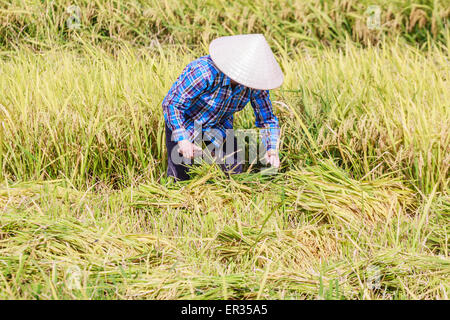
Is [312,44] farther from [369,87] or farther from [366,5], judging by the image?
[369,87]

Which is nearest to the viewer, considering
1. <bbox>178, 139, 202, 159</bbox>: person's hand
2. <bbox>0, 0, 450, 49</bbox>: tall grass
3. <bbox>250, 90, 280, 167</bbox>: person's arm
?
<bbox>178, 139, 202, 159</bbox>: person's hand

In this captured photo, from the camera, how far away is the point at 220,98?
1954 millimetres

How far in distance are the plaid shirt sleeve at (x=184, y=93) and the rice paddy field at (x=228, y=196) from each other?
0.22m

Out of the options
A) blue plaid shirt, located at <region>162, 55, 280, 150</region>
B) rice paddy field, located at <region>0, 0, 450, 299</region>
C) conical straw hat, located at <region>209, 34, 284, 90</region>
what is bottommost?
rice paddy field, located at <region>0, 0, 450, 299</region>

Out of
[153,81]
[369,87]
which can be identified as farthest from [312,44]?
[153,81]

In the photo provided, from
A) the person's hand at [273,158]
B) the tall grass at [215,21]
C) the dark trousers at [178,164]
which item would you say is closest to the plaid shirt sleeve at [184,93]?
the dark trousers at [178,164]

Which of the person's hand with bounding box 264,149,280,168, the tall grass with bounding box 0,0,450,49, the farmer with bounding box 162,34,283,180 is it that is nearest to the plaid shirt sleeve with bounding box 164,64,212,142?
the farmer with bounding box 162,34,283,180

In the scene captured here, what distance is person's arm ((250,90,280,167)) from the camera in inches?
78.7

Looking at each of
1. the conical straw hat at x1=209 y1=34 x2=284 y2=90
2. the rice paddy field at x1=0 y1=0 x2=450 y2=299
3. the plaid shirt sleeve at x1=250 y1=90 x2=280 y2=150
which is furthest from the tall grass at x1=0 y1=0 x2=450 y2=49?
the conical straw hat at x1=209 y1=34 x2=284 y2=90

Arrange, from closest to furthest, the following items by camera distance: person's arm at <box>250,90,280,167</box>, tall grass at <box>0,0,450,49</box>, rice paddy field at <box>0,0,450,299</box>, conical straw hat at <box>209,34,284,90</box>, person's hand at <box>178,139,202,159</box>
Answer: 1. rice paddy field at <box>0,0,450,299</box>
2. conical straw hat at <box>209,34,284,90</box>
3. person's hand at <box>178,139,202,159</box>
4. person's arm at <box>250,90,280,167</box>
5. tall grass at <box>0,0,450,49</box>

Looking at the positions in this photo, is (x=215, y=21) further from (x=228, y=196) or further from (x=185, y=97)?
(x=228, y=196)

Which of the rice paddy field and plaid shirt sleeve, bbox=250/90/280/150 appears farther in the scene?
plaid shirt sleeve, bbox=250/90/280/150

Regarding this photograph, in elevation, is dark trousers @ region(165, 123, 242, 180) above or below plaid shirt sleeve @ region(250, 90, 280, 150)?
below

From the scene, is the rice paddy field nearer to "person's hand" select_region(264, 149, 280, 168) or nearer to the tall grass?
"person's hand" select_region(264, 149, 280, 168)
